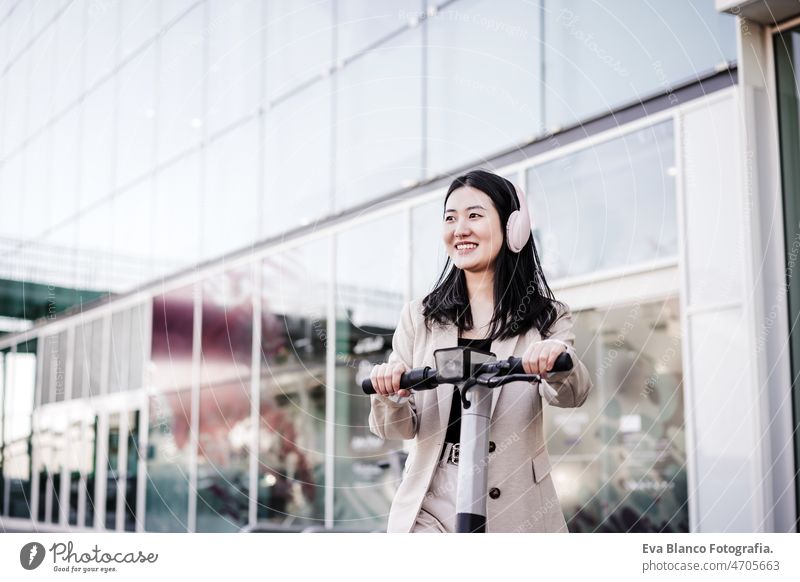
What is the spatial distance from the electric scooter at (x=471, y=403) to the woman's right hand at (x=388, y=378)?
2 cm

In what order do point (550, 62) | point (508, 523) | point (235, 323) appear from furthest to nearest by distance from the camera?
point (235, 323)
point (550, 62)
point (508, 523)

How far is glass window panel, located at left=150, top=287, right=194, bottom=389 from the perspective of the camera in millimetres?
9195

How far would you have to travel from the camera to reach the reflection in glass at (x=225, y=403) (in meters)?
8.23

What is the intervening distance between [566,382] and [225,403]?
6615mm

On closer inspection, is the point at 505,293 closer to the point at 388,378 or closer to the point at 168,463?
the point at 388,378

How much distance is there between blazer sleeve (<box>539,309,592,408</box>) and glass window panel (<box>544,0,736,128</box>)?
2.91 meters

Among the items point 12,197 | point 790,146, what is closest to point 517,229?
point 790,146

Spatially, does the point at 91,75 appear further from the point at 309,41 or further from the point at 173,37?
the point at 309,41

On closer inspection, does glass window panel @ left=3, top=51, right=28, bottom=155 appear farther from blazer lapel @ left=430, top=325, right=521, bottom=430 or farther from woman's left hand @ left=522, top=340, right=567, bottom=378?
woman's left hand @ left=522, top=340, right=567, bottom=378

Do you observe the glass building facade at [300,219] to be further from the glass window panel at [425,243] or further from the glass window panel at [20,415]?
the glass window panel at [20,415]

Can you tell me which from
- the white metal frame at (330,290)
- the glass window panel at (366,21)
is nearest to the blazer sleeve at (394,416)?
the white metal frame at (330,290)

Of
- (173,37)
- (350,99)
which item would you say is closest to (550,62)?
(350,99)

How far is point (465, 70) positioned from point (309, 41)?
185 cm
